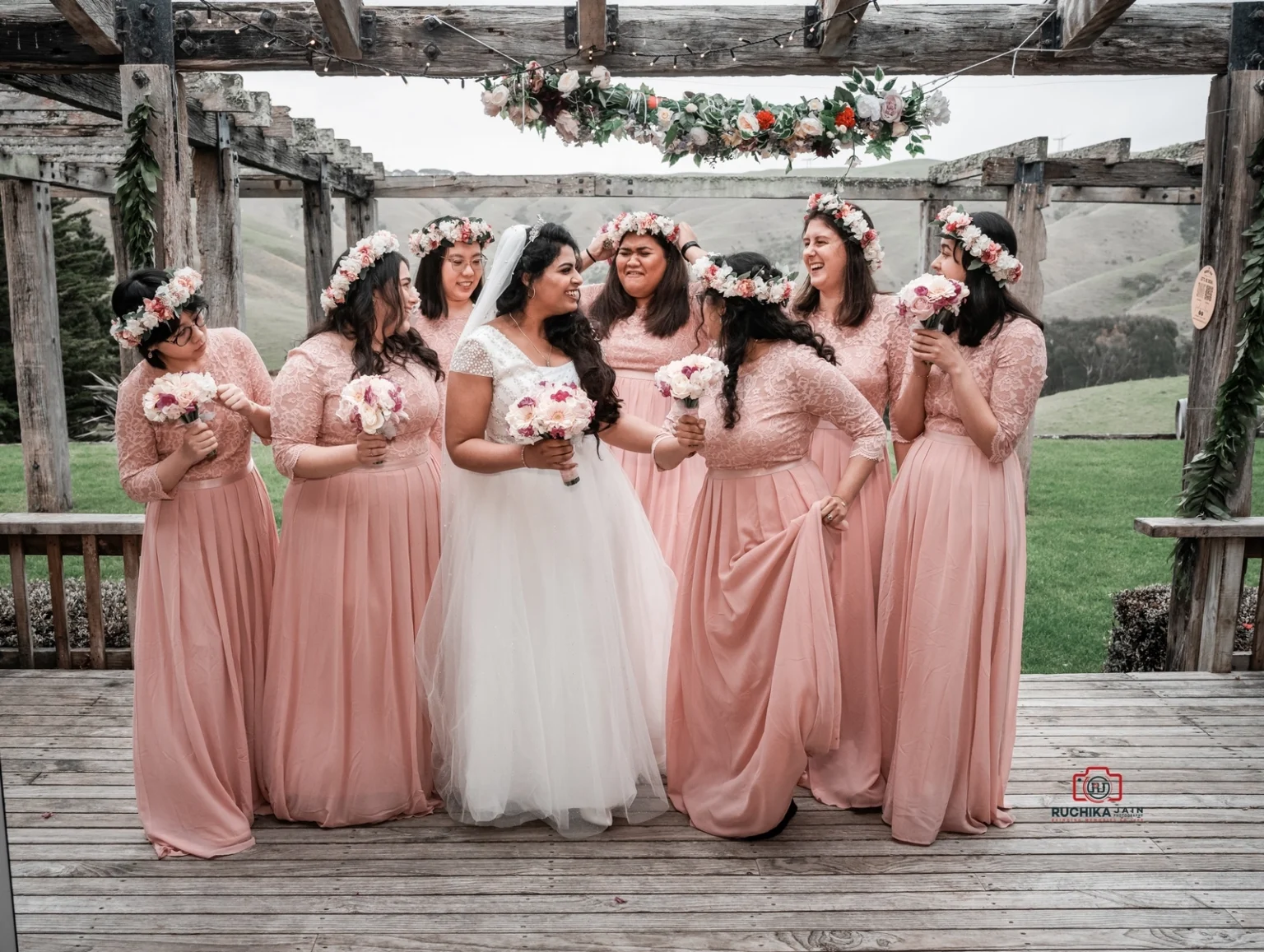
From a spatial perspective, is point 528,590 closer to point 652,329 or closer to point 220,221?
point 652,329

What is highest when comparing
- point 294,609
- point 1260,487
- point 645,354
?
point 645,354

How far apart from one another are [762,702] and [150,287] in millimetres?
2713

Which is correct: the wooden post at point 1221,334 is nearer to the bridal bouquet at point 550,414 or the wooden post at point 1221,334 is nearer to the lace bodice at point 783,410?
the lace bodice at point 783,410

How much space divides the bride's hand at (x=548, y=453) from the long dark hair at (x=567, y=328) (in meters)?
0.36

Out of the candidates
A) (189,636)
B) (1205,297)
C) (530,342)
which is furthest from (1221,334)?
(189,636)

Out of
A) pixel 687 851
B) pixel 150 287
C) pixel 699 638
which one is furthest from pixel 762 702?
pixel 150 287

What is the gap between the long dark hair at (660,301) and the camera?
514 cm

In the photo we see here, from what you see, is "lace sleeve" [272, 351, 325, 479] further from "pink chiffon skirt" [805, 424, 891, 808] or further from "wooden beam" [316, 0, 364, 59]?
"pink chiffon skirt" [805, 424, 891, 808]

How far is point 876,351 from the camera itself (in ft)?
14.8

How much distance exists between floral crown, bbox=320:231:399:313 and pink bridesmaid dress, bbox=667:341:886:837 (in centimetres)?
135

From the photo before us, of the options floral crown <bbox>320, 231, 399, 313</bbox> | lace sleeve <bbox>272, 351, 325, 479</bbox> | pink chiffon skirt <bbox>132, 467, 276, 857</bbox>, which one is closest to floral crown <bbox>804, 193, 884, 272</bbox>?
floral crown <bbox>320, 231, 399, 313</bbox>

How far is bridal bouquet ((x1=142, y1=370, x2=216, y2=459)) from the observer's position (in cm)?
358

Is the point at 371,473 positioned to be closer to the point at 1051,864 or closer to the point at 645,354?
the point at 645,354

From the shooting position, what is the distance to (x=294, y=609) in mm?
4027
